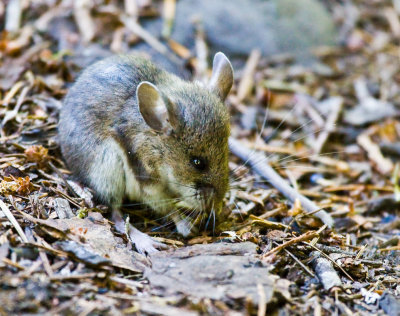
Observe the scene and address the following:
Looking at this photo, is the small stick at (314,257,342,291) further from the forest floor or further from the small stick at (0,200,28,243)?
the small stick at (0,200,28,243)

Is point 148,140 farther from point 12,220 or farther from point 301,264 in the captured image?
point 301,264

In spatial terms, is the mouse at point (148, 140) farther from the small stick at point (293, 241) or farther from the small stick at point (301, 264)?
the small stick at point (301, 264)

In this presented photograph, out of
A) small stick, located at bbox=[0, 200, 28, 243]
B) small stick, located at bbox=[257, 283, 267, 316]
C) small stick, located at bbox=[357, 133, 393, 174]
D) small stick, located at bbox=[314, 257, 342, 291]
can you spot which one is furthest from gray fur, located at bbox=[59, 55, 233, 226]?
small stick, located at bbox=[357, 133, 393, 174]

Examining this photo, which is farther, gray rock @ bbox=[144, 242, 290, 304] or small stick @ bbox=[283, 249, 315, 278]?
small stick @ bbox=[283, 249, 315, 278]

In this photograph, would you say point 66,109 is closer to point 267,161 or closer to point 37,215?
point 37,215

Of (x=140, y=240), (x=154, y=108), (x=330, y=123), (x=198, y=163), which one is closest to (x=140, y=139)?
(x=154, y=108)

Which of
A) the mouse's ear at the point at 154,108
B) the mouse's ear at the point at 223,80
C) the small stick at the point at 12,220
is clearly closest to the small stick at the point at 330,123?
the mouse's ear at the point at 223,80

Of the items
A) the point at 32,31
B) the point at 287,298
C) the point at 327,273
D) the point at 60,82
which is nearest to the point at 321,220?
the point at 327,273
